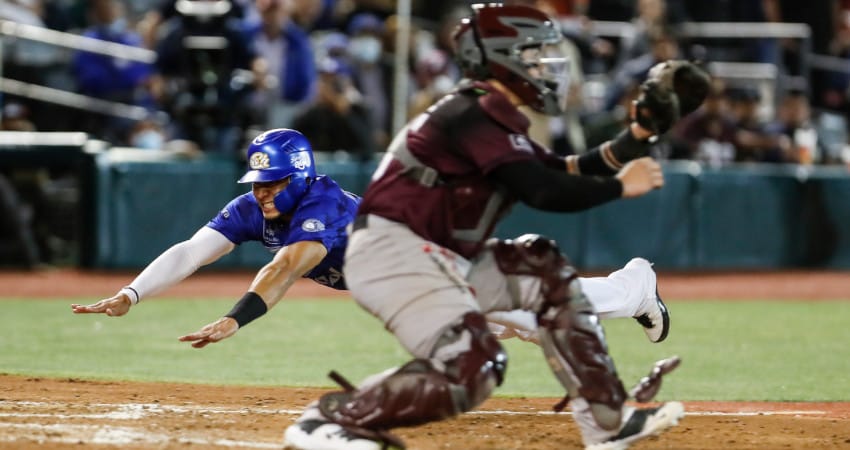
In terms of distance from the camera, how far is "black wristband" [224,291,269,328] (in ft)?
19.9

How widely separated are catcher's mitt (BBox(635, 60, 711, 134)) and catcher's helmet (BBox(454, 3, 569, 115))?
35cm

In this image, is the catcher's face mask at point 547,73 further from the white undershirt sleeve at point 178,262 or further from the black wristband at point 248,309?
the white undershirt sleeve at point 178,262

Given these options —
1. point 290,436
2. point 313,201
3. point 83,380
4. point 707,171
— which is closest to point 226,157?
point 707,171

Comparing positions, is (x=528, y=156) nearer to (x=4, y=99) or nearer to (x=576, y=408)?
(x=576, y=408)

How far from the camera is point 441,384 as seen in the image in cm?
516

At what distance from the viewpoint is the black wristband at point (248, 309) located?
6062mm

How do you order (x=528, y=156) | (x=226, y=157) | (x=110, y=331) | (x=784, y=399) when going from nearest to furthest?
(x=528, y=156)
(x=784, y=399)
(x=110, y=331)
(x=226, y=157)

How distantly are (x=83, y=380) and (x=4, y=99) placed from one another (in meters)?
7.76

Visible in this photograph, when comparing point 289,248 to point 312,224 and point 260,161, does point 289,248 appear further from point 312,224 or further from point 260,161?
point 260,161

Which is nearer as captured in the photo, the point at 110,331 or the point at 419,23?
the point at 110,331

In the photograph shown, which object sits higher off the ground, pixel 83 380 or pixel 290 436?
pixel 290 436

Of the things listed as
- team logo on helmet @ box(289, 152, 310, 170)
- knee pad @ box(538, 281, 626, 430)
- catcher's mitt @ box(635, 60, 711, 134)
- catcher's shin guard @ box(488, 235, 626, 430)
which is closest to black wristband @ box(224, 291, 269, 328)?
team logo on helmet @ box(289, 152, 310, 170)

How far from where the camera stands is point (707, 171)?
15414mm

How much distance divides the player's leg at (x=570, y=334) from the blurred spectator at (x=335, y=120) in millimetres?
8622
